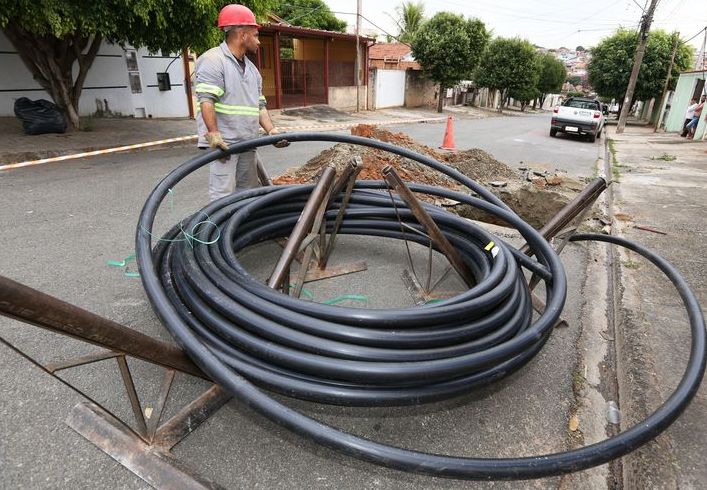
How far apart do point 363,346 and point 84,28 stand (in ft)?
25.5

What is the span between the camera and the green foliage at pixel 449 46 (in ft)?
77.9

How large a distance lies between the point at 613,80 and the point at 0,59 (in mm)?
31254

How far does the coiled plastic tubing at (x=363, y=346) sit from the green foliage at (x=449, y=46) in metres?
24.3

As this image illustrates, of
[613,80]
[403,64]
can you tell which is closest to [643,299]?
[403,64]

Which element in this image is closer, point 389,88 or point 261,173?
point 261,173

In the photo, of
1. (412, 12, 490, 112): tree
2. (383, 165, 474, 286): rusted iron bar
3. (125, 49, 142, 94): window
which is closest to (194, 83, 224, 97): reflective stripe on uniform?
(383, 165, 474, 286): rusted iron bar

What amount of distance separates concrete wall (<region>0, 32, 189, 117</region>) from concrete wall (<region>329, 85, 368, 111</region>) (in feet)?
28.8

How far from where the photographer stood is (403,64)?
2850 cm

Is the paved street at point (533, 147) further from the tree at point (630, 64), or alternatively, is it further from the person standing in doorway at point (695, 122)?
the tree at point (630, 64)

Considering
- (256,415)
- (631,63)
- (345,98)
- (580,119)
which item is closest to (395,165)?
(256,415)

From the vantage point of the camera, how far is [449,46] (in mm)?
23812

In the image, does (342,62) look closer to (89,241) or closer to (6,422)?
(89,241)

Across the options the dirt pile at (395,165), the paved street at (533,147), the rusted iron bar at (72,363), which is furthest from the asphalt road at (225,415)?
the paved street at (533,147)

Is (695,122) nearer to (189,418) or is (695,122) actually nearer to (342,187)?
(342,187)
